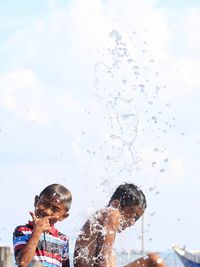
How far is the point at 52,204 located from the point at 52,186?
167mm

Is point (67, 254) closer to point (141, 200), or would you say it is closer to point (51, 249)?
point (51, 249)

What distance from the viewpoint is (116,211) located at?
6.98m

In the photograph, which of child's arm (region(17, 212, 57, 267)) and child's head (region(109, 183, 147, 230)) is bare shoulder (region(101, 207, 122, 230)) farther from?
child's arm (region(17, 212, 57, 267))

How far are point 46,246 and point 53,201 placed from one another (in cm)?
44

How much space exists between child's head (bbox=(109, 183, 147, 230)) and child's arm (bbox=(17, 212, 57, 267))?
2.70ft

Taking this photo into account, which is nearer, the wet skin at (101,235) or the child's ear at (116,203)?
the wet skin at (101,235)

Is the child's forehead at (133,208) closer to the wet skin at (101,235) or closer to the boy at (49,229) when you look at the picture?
the wet skin at (101,235)

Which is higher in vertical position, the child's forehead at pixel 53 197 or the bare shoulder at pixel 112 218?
the child's forehead at pixel 53 197

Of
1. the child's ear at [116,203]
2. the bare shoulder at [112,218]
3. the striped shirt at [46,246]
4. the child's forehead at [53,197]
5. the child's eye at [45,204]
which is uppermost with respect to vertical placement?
the child's forehead at [53,197]

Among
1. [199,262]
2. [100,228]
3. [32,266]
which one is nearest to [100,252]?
[100,228]

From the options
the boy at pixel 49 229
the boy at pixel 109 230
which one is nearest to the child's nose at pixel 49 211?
the boy at pixel 49 229

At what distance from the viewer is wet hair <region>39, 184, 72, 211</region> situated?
269 inches

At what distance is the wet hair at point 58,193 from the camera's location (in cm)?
684

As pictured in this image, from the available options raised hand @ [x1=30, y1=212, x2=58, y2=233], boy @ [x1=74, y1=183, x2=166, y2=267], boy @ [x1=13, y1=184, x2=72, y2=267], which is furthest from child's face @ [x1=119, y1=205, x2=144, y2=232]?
raised hand @ [x1=30, y1=212, x2=58, y2=233]
